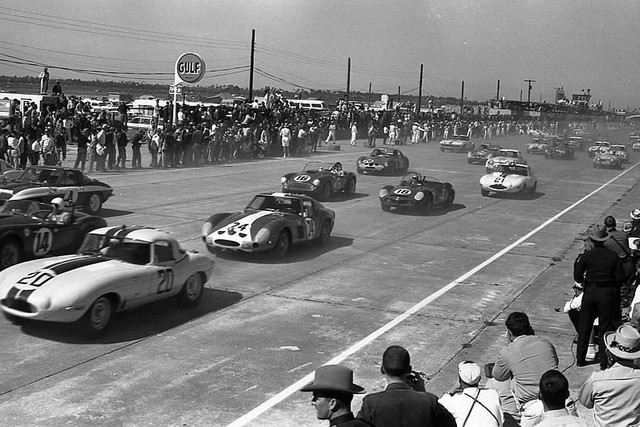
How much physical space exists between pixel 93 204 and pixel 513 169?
16.9m

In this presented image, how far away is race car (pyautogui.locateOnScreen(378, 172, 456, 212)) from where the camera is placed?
23844 mm

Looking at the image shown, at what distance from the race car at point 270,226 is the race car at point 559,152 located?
38.7m

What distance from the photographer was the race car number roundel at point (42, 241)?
1391 cm

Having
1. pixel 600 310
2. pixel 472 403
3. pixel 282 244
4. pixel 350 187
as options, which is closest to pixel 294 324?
pixel 600 310

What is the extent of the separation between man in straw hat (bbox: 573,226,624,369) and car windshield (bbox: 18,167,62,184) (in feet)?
44.8

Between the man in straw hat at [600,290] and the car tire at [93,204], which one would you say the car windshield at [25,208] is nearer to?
the car tire at [93,204]

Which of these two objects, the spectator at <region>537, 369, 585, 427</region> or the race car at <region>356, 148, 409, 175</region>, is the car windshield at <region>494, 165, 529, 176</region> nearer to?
the race car at <region>356, 148, 409, 175</region>

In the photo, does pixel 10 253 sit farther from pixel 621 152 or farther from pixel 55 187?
pixel 621 152

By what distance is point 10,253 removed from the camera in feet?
44.3

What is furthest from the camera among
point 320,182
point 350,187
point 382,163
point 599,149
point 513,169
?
point 599,149

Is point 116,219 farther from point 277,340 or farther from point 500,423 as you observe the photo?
point 500,423

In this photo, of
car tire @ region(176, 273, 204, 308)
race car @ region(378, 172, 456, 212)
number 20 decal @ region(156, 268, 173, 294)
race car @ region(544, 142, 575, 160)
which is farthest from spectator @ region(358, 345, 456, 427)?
race car @ region(544, 142, 575, 160)

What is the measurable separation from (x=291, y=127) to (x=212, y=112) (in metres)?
4.34

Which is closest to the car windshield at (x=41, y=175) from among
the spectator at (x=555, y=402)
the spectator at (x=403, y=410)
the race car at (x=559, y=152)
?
the spectator at (x=403, y=410)
